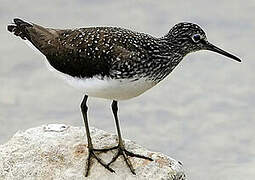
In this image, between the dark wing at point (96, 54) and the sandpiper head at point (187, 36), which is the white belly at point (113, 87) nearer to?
the dark wing at point (96, 54)

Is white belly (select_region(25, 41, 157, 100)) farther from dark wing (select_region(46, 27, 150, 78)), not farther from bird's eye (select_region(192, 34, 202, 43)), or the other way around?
bird's eye (select_region(192, 34, 202, 43))

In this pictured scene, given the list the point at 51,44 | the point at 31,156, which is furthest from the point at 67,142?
the point at 51,44

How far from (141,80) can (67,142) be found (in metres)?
1.45

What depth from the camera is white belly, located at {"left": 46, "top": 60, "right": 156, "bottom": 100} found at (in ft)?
30.8

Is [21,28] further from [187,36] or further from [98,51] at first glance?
[187,36]

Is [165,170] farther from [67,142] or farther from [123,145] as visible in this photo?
[67,142]

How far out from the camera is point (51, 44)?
1005cm

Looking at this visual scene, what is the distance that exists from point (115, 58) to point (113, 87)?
0.32 m

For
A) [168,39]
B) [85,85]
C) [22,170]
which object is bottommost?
[22,170]

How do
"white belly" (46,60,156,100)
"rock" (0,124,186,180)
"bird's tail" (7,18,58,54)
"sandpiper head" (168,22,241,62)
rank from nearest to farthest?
1. "white belly" (46,60,156,100)
2. "sandpiper head" (168,22,241,62)
3. "rock" (0,124,186,180)
4. "bird's tail" (7,18,58,54)

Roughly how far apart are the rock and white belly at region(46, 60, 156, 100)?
882mm

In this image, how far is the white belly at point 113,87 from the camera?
9.40m

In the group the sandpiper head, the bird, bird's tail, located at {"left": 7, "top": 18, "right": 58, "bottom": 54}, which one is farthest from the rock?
the sandpiper head

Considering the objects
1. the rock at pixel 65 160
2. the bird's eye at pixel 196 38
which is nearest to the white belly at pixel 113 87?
the bird's eye at pixel 196 38
